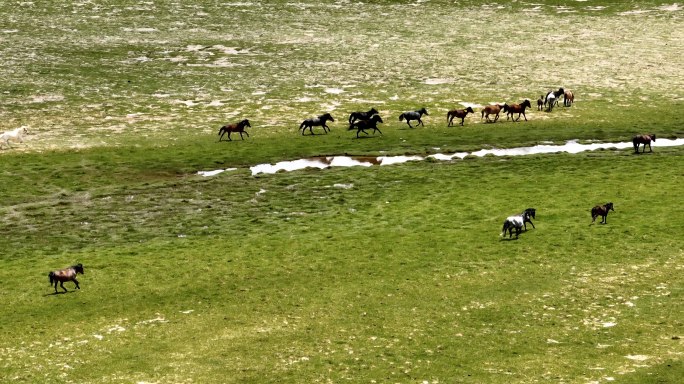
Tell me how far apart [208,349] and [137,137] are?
35572 millimetres

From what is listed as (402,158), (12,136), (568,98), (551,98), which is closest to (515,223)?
(402,158)

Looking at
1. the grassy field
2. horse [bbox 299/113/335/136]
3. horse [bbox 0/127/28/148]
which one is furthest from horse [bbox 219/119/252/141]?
horse [bbox 0/127/28/148]

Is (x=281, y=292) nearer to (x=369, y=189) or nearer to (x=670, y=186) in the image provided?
(x=369, y=189)

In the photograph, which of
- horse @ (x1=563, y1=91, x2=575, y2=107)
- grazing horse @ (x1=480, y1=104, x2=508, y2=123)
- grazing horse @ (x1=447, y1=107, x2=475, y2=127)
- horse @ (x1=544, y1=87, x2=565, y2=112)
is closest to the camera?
grazing horse @ (x1=447, y1=107, x2=475, y2=127)

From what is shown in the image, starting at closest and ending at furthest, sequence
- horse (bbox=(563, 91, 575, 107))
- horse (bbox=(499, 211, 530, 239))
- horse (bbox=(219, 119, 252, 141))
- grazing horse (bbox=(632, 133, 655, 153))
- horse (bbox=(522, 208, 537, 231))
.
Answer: horse (bbox=(499, 211, 530, 239)), horse (bbox=(522, 208, 537, 231)), grazing horse (bbox=(632, 133, 655, 153)), horse (bbox=(219, 119, 252, 141)), horse (bbox=(563, 91, 575, 107))

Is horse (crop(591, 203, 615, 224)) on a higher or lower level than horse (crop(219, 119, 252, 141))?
lower

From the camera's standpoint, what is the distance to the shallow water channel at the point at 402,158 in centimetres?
5553

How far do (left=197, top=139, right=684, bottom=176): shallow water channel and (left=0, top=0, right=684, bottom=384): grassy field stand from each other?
1.01 m

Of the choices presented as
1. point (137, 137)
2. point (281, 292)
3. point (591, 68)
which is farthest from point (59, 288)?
point (591, 68)

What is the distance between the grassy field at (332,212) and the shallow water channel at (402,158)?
1.01 meters

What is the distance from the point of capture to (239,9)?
104 meters

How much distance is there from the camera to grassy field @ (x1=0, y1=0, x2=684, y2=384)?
1163 inches

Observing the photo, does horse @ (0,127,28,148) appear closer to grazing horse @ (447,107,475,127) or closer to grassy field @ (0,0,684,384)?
grassy field @ (0,0,684,384)

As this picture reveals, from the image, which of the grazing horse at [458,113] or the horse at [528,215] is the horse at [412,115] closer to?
the grazing horse at [458,113]
